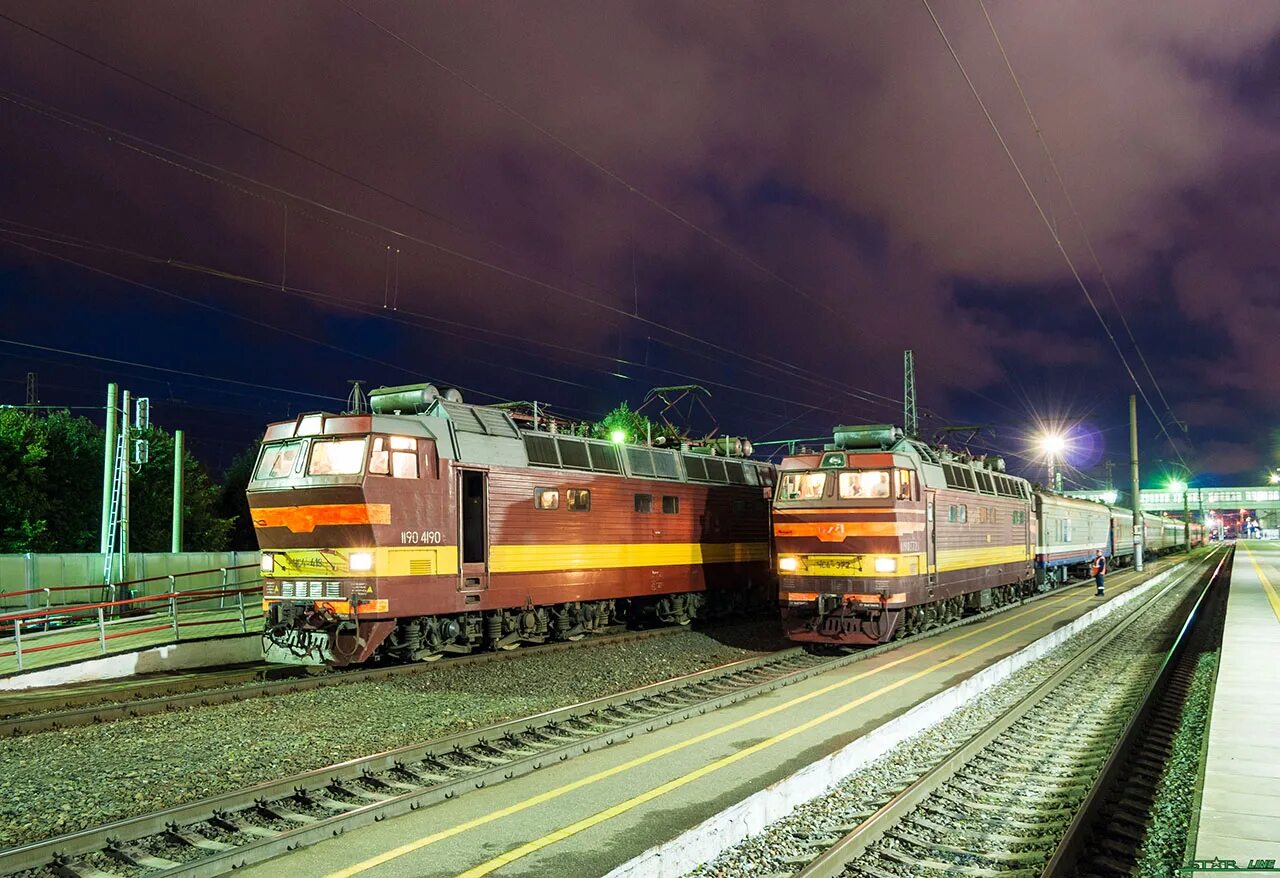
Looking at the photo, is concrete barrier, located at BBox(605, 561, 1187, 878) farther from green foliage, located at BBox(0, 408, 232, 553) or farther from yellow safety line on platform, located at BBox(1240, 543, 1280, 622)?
green foliage, located at BBox(0, 408, 232, 553)

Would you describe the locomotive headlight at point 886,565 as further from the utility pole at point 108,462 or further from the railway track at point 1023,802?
the utility pole at point 108,462

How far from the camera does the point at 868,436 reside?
731 inches

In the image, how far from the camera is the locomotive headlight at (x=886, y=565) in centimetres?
1736

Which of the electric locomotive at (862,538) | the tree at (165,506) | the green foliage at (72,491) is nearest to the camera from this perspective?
the electric locomotive at (862,538)

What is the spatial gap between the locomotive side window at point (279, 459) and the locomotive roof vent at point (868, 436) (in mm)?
10246

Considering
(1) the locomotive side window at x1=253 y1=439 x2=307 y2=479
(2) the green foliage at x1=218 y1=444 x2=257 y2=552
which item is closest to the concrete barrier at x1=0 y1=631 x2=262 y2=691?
(1) the locomotive side window at x1=253 y1=439 x2=307 y2=479

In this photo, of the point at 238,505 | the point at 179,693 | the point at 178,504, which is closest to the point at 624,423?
the point at 238,505

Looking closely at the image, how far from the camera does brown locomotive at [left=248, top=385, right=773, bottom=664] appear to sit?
14.4 m

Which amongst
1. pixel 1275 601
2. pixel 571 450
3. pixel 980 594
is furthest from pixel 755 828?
A: pixel 1275 601

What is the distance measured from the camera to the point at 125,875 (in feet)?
22.0

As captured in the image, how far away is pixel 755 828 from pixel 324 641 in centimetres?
907

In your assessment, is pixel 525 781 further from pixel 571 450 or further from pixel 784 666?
pixel 571 450

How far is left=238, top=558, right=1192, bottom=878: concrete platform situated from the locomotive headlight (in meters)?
3.35

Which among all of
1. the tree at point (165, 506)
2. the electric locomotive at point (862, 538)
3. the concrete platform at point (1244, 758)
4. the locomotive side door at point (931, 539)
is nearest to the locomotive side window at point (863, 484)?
the electric locomotive at point (862, 538)
